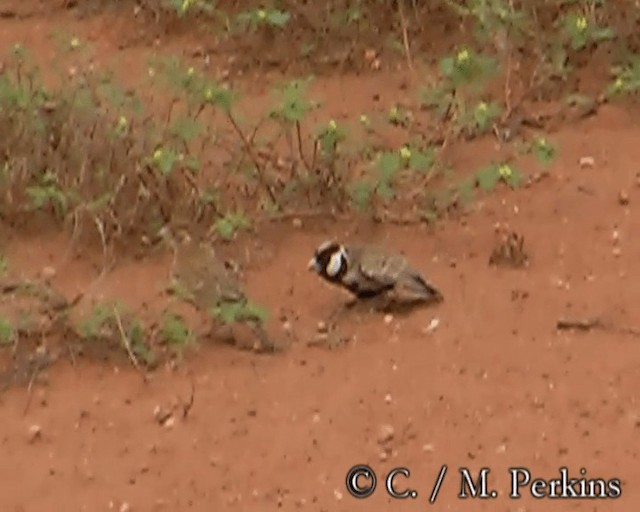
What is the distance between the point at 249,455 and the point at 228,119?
2110 mm

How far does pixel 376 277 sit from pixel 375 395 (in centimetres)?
55

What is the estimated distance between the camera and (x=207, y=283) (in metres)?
5.12

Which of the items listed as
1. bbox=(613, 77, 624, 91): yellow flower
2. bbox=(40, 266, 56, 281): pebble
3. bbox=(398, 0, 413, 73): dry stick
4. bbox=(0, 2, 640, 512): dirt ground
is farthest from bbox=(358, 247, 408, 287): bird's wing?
bbox=(398, 0, 413, 73): dry stick

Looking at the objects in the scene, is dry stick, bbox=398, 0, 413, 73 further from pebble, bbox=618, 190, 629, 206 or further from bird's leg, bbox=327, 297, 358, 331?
bird's leg, bbox=327, 297, 358, 331

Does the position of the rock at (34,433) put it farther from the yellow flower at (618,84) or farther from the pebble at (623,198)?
the yellow flower at (618,84)

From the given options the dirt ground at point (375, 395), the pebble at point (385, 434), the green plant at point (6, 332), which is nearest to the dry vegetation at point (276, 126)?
the green plant at point (6, 332)

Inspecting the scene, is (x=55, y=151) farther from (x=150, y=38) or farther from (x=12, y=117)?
(x=150, y=38)

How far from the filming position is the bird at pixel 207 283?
4938 millimetres

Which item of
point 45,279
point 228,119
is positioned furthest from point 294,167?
point 45,279

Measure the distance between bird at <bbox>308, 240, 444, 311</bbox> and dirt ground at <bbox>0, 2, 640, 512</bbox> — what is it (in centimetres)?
7

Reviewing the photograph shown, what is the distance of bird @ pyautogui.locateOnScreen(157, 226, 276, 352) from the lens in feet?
16.2

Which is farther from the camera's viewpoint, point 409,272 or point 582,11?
point 582,11

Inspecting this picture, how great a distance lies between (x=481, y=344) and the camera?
4.84 metres

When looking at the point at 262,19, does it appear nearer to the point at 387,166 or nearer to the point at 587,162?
the point at 387,166
